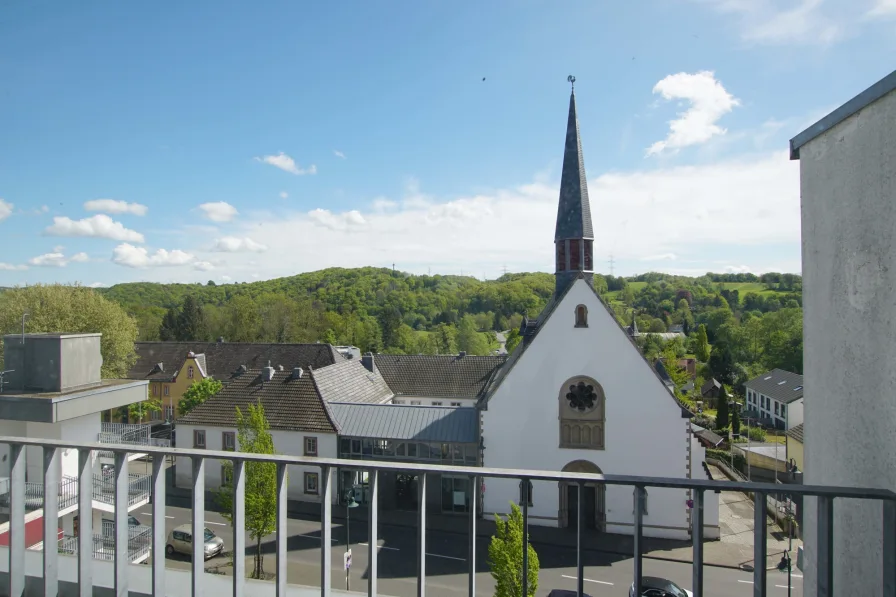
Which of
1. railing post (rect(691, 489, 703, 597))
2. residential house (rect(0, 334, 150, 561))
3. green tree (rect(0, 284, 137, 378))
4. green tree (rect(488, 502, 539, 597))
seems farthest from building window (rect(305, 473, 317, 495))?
railing post (rect(691, 489, 703, 597))

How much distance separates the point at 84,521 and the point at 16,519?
0.47 metres

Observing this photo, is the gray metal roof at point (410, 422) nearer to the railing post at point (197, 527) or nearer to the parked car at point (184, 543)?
the parked car at point (184, 543)

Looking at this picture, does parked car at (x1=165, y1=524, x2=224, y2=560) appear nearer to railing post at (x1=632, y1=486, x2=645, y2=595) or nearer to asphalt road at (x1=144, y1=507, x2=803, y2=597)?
asphalt road at (x1=144, y1=507, x2=803, y2=597)

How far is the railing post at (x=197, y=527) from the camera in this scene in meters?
2.84

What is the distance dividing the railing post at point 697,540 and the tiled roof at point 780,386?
4559cm

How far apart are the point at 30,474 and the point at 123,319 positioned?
31.7 meters

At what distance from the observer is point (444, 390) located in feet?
117

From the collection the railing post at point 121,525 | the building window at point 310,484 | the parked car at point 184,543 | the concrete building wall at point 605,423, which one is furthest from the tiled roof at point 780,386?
the railing post at point 121,525

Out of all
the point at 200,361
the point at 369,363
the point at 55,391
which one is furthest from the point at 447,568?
the point at 200,361

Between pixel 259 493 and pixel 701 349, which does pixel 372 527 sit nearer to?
pixel 259 493

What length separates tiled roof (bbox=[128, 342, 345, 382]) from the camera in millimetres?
36594

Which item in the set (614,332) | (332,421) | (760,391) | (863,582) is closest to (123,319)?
(332,421)

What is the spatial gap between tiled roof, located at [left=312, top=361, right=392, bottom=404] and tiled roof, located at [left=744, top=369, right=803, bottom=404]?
31.1 metres

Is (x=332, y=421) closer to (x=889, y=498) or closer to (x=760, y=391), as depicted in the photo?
(x=889, y=498)
